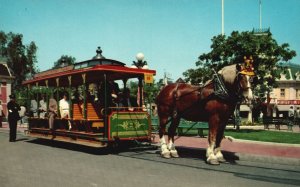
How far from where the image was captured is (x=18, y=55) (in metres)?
59.9

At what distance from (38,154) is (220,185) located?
6.51 m

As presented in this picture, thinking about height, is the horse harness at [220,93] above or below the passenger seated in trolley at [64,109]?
above

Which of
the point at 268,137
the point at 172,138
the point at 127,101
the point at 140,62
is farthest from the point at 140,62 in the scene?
the point at 268,137

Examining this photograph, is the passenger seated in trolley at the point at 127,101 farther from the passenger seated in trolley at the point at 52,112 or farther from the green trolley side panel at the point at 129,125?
the passenger seated in trolley at the point at 52,112

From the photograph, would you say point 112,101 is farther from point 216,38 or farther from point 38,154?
point 216,38

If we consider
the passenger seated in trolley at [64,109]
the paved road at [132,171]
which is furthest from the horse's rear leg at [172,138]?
the passenger seated in trolley at [64,109]

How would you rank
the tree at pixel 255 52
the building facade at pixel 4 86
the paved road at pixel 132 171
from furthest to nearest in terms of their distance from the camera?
the building facade at pixel 4 86 < the tree at pixel 255 52 < the paved road at pixel 132 171

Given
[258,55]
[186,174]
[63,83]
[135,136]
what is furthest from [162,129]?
[258,55]

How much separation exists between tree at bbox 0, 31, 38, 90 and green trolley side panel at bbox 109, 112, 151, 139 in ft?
176

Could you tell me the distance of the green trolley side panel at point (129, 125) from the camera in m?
10.4

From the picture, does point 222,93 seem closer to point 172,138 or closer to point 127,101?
point 172,138

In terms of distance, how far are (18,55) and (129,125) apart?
179 ft

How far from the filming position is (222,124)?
869 centimetres

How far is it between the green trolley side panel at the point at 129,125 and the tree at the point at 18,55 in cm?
5367
